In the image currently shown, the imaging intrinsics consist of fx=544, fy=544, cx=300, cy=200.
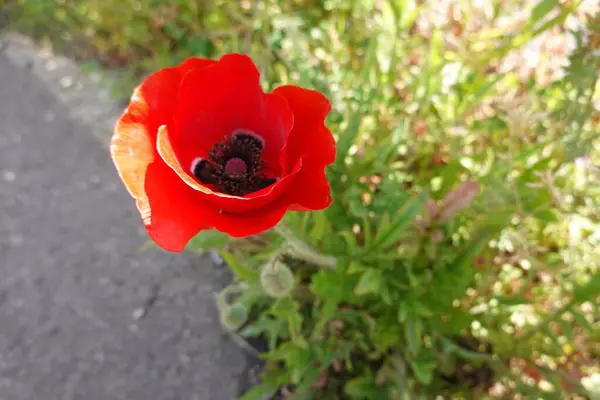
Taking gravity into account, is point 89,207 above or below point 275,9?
below

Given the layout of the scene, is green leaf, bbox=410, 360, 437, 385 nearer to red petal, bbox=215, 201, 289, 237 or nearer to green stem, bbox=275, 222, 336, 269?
green stem, bbox=275, 222, 336, 269

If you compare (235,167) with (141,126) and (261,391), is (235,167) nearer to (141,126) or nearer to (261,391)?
(141,126)

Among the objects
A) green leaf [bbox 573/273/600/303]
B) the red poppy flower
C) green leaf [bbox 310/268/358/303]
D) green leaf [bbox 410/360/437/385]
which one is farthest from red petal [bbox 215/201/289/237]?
green leaf [bbox 573/273/600/303]

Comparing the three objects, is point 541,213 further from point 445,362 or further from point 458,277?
point 445,362

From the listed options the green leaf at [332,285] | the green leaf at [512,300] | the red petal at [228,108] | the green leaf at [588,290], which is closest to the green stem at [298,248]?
the green leaf at [332,285]

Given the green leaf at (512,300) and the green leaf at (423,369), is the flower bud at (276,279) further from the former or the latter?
the green leaf at (512,300)

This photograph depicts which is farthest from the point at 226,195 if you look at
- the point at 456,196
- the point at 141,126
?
the point at 456,196

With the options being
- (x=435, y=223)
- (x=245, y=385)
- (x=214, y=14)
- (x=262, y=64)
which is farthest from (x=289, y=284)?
(x=214, y=14)
